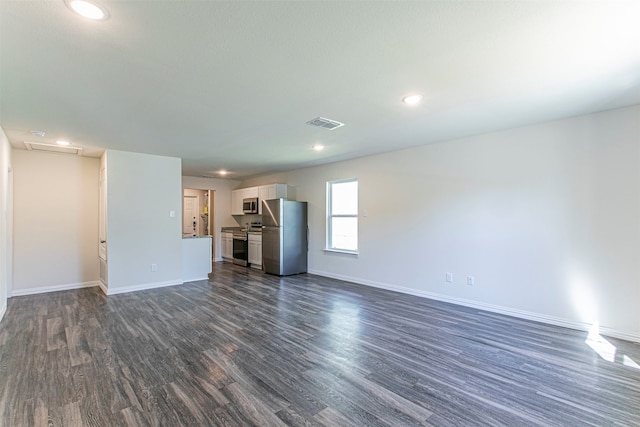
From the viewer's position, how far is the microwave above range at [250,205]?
7.73 m

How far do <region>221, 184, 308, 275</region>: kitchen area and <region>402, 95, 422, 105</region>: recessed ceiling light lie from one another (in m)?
3.97

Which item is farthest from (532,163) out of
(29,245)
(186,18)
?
(29,245)

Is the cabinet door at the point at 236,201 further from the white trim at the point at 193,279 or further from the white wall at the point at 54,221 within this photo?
the white wall at the point at 54,221

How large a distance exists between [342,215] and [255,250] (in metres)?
2.59

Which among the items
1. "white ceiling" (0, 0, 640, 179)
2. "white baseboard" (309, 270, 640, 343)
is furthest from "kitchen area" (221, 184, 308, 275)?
"white ceiling" (0, 0, 640, 179)

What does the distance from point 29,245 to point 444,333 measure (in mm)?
6539

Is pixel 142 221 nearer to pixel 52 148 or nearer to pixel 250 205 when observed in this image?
pixel 52 148

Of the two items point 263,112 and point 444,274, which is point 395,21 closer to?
point 263,112

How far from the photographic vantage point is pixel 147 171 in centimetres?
534

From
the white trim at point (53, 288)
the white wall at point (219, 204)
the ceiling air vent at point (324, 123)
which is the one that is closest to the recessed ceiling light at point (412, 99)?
the ceiling air vent at point (324, 123)

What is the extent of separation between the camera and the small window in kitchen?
5969mm

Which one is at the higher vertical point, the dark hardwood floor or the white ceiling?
the white ceiling

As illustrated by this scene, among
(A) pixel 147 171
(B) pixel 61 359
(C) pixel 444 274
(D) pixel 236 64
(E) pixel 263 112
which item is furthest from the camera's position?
(A) pixel 147 171

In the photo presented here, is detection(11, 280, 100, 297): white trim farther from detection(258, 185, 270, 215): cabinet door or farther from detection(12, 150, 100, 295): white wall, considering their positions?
detection(258, 185, 270, 215): cabinet door
